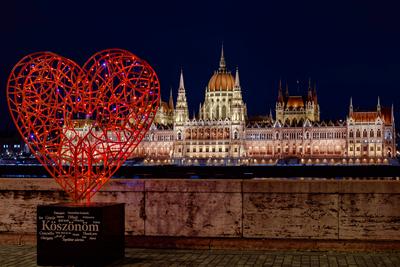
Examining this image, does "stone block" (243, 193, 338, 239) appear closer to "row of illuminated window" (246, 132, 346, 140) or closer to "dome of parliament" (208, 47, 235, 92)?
"row of illuminated window" (246, 132, 346, 140)

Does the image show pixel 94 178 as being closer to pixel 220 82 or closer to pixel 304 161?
pixel 304 161

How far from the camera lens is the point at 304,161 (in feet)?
488

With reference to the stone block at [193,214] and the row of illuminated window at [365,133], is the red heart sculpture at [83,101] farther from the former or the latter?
the row of illuminated window at [365,133]

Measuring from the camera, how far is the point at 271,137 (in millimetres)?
158500

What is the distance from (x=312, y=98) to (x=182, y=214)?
168 meters

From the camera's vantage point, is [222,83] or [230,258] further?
[222,83]

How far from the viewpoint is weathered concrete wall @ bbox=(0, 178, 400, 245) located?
11828 mm

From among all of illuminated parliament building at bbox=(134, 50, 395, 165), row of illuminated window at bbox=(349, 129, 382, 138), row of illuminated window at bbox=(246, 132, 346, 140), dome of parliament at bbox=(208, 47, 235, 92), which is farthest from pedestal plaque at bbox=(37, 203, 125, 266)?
dome of parliament at bbox=(208, 47, 235, 92)

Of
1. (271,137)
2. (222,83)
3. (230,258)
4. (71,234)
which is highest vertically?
(222,83)

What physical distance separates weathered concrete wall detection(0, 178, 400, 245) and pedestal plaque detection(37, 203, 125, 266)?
106 inches

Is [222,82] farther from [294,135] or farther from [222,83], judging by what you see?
[294,135]

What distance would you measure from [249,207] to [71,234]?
400cm

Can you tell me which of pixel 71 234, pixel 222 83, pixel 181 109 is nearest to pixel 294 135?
pixel 222 83

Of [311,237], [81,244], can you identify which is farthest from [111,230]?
[311,237]
